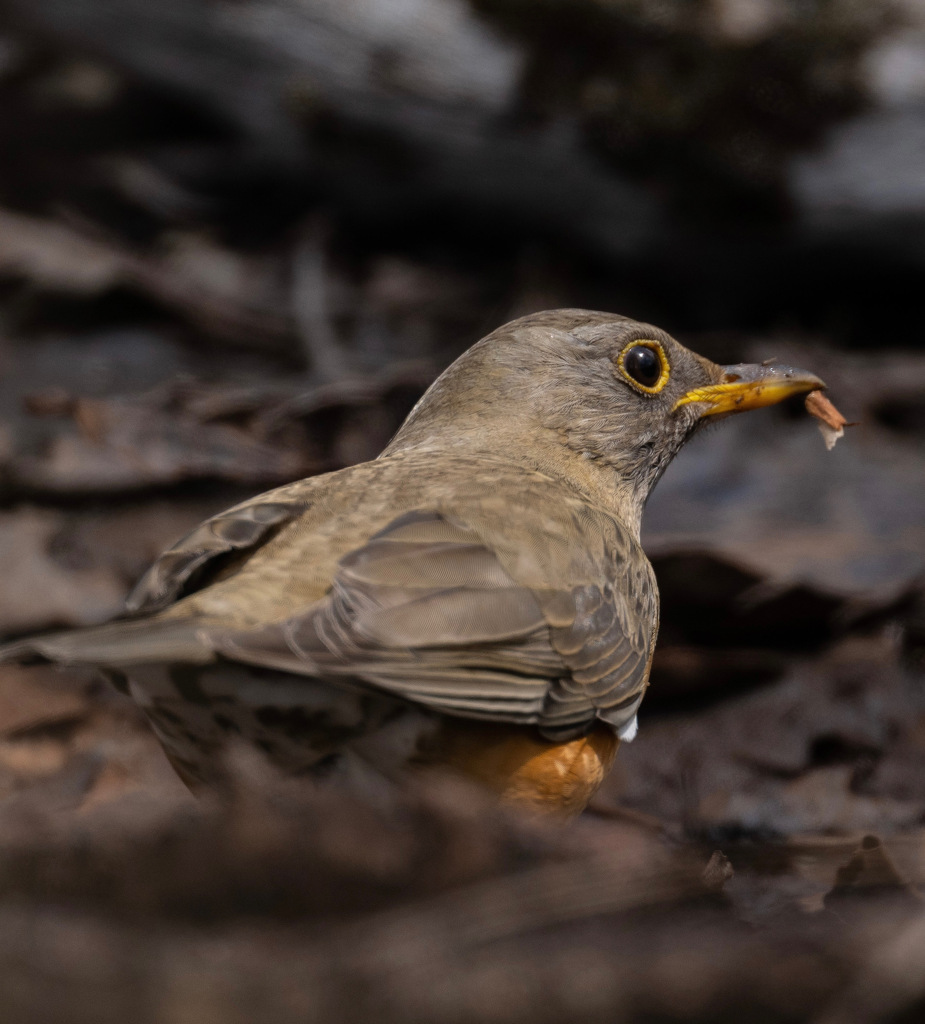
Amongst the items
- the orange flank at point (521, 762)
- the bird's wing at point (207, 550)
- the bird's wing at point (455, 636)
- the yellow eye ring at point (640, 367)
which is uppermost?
the yellow eye ring at point (640, 367)

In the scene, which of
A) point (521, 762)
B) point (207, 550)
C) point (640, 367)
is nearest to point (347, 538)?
point (207, 550)

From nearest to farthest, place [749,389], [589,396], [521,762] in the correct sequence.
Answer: [521,762] < [589,396] < [749,389]

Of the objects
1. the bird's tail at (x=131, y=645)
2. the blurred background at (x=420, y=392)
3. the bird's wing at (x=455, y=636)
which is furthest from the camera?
the bird's wing at (x=455, y=636)

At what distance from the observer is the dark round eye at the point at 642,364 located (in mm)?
4152

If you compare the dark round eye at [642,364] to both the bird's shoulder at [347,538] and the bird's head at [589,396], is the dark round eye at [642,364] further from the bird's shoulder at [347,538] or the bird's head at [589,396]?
the bird's shoulder at [347,538]

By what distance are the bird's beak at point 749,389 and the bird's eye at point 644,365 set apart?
15 cm

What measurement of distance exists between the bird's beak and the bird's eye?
0.15 m

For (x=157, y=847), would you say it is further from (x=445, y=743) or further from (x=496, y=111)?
(x=496, y=111)

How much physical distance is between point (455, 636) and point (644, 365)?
1.94m

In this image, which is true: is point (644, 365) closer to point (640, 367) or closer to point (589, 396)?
point (640, 367)

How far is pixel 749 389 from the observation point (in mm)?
4301

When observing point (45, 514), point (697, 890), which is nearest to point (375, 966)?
point (697, 890)

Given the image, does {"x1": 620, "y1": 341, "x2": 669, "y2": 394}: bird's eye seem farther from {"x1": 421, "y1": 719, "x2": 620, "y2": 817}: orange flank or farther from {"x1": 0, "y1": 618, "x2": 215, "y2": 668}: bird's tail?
{"x1": 0, "y1": 618, "x2": 215, "y2": 668}: bird's tail

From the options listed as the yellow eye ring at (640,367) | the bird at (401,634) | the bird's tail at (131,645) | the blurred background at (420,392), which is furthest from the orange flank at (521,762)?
the yellow eye ring at (640,367)
